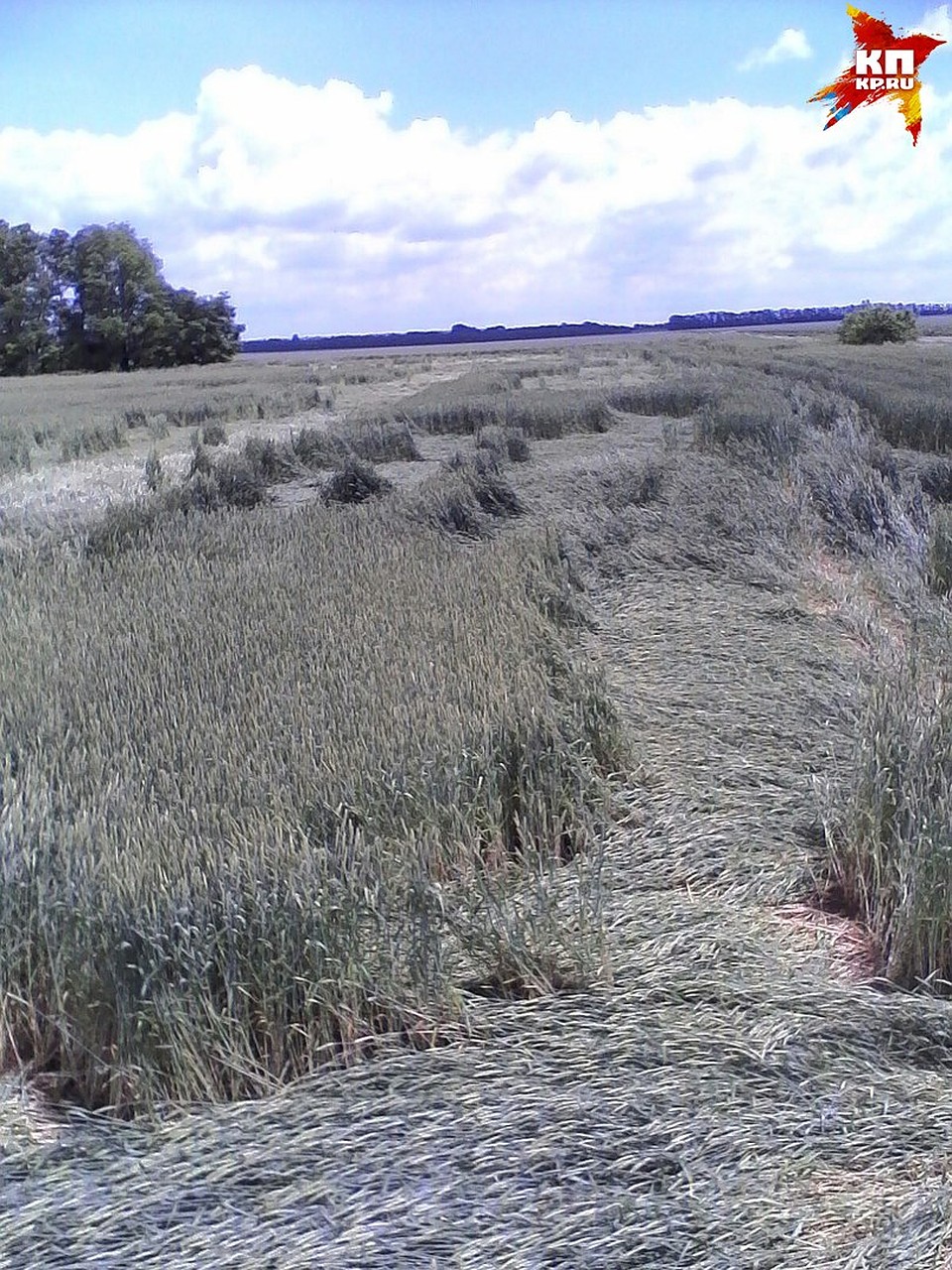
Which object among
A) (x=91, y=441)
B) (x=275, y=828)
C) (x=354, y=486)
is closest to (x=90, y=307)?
(x=91, y=441)

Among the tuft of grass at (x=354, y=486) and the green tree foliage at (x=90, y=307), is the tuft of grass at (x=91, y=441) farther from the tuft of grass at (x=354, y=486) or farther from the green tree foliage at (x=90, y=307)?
the green tree foliage at (x=90, y=307)

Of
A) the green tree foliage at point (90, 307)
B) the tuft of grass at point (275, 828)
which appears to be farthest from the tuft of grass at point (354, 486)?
the green tree foliage at point (90, 307)

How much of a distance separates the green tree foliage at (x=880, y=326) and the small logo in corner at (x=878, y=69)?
40.8m

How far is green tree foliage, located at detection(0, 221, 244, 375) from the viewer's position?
52.6 metres

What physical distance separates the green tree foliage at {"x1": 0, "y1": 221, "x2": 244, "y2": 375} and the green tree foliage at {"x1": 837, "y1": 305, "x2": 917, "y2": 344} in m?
32.8

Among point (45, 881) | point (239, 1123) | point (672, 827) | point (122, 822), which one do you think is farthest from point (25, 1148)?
point (672, 827)

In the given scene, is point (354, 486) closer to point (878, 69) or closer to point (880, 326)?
point (878, 69)

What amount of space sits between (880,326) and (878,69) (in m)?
42.9

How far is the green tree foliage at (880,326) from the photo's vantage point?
5003cm

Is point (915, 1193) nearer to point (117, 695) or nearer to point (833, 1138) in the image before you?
point (833, 1138)

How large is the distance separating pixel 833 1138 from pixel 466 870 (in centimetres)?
152

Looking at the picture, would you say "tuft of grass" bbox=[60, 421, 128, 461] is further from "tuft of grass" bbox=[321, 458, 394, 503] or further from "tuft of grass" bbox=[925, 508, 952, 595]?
"tuft of grass" bbox=[925, 508, 952, 595]

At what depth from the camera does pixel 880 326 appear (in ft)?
165

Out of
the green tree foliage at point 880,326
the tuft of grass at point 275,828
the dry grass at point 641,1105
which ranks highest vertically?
the green tree foliage at point 880,326
